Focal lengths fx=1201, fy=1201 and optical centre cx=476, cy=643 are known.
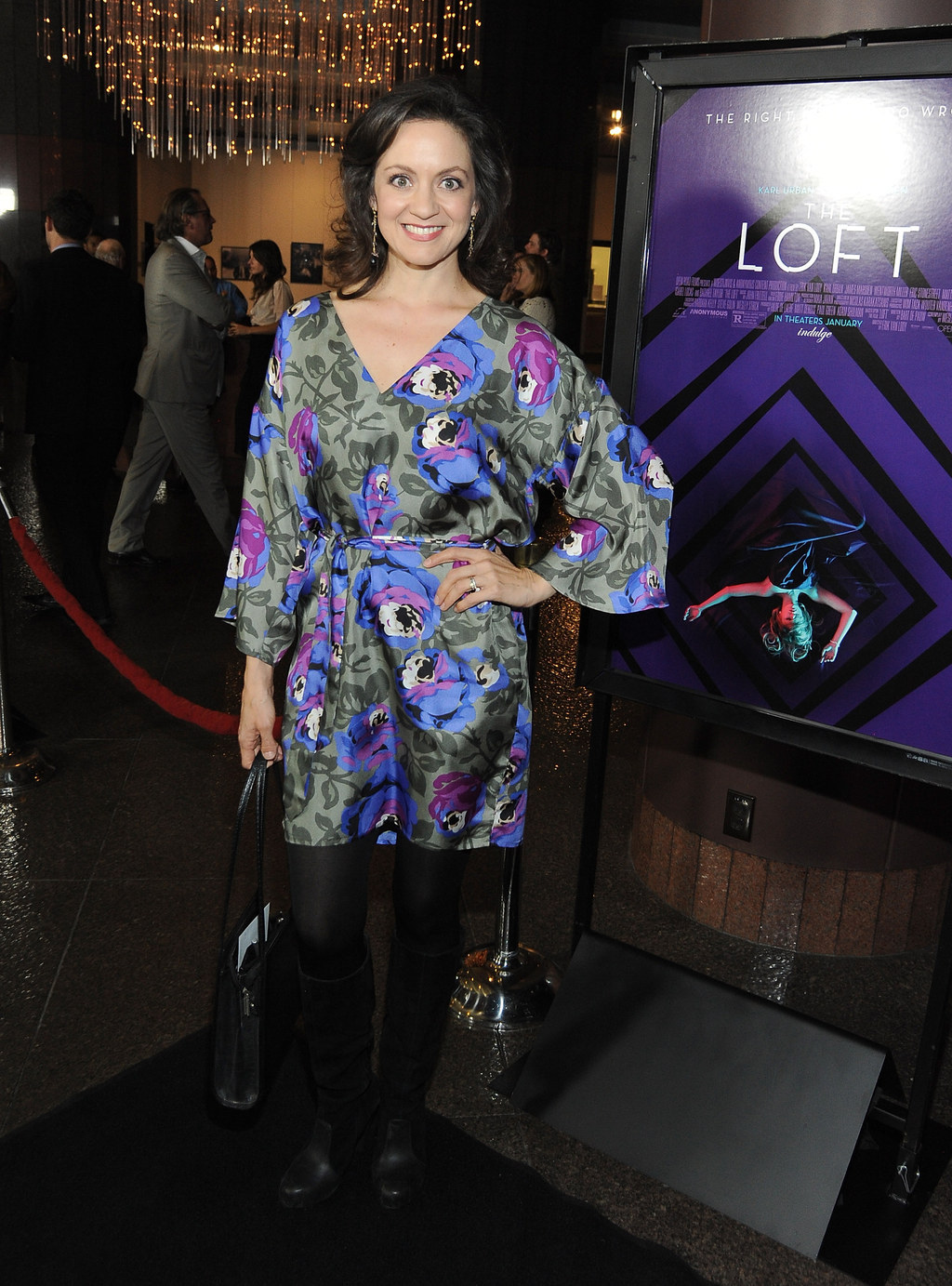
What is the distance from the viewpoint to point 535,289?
5.91 metres

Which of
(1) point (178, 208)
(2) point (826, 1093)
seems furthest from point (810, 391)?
(1) point (178, 208)

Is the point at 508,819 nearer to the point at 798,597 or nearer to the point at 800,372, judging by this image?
the point at 798,597

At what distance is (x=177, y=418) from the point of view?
6016mm

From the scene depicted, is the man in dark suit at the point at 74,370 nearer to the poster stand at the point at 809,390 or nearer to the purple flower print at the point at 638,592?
the poster stand at the point at 809,390

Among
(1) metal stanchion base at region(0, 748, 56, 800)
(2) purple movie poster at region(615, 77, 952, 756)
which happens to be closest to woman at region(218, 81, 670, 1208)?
(2) purple movie poster at region(615, 77, 952, 756)

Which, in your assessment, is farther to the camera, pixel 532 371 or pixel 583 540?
pixel 583 540

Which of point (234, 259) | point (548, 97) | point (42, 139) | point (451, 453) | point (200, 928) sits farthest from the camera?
point (234, 259)

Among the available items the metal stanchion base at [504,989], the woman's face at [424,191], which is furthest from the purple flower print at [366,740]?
the metal stanchion base at [504,989]

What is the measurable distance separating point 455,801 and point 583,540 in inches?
18.5

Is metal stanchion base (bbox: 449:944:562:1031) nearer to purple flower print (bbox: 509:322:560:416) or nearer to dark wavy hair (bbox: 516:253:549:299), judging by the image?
purple flower print (bbox: 509:322:560:416)

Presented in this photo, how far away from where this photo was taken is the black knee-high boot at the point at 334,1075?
6.49 feet

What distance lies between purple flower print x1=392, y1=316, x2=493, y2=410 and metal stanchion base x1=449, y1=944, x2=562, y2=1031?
1.44 meters

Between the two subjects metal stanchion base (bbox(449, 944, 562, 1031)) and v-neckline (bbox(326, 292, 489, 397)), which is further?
metal stanchion base (bbox(449, 944, 562, 1031))

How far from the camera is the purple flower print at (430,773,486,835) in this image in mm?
1879
